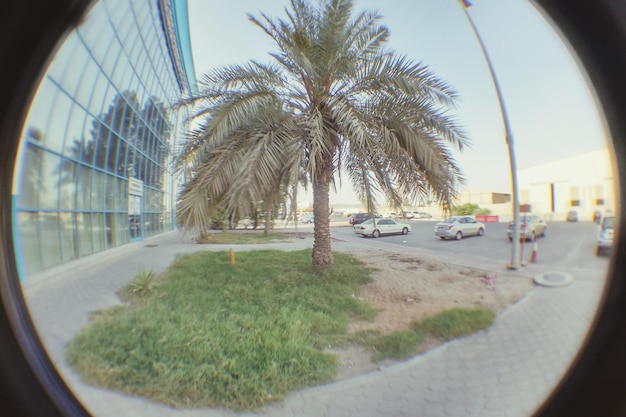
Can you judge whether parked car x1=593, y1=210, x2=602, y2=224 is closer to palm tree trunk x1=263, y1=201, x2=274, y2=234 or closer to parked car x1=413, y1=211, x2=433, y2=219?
parked car x1=413, y1=211, x2=433, y2=219

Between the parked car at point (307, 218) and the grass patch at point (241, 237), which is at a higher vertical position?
the parked car at point (307, 218)

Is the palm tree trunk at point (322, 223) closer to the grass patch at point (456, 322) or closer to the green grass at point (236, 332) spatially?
the green grass at point (236, 332)

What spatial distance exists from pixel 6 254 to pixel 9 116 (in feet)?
2.89

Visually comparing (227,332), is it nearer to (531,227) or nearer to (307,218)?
(307,218)

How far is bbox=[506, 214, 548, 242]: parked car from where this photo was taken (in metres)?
1.53

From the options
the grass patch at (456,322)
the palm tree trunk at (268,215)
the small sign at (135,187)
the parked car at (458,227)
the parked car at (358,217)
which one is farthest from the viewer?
the palm tree trunk at (268,215)

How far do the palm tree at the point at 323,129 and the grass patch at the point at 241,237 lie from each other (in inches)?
9.3

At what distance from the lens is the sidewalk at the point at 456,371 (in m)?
1.35

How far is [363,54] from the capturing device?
2.48 m

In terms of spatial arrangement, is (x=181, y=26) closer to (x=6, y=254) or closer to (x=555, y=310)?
(x=6, y=254)

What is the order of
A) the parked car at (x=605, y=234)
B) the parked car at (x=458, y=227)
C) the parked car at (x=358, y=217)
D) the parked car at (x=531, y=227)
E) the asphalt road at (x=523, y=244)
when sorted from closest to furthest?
the parked car at (x=605, y=234)
the asphalt road at (x=523, y=244)
the parked car at (x=531, y=227)
the parked car at (x=458, y=227)
the parked car at (x=358, y=217)

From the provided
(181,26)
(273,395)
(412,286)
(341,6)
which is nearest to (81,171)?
(181,26)

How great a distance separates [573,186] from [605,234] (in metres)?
0.34

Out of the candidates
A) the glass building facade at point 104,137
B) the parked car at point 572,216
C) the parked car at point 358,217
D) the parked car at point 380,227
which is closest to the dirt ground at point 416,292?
the parked car at point 380,227
